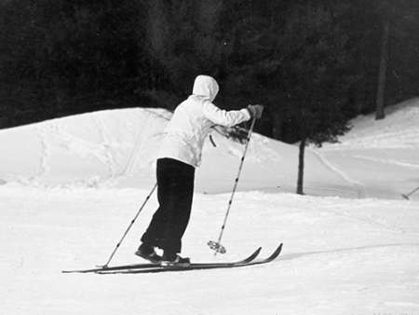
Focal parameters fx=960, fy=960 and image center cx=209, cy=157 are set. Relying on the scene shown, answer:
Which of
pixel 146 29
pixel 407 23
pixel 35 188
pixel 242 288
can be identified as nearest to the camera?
pixel 242 288

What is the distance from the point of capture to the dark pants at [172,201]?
877 centimetres

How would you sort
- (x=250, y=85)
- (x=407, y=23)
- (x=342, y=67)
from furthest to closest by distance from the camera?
(x=407, y=23), (x=250, y=85), (x=342, y=67)

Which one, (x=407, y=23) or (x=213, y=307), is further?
(x=407, y=23)

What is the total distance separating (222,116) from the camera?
864 centimetres

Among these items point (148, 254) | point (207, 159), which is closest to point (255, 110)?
point (148, 254)

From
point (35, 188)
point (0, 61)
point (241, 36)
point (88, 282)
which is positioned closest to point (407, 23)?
point (241, 36)

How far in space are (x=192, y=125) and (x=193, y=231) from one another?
132 inches

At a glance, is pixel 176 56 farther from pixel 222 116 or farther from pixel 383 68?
pixel 222 116

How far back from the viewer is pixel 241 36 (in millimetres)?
32844

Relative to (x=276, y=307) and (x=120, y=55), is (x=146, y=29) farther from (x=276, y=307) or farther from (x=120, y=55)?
(x=276, y=307)

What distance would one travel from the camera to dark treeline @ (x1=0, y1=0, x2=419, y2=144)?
26406 millimetres

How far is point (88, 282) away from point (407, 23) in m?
41.0

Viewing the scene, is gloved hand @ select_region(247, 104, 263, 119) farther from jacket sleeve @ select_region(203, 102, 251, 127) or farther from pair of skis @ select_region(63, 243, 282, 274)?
pair of skis @ select_region(63, 243, 282, 274)

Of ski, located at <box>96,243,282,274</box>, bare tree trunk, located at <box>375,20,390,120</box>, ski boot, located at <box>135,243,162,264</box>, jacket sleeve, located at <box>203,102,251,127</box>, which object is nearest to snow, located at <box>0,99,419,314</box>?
ski, located at <box>96,243,282,274</box>
